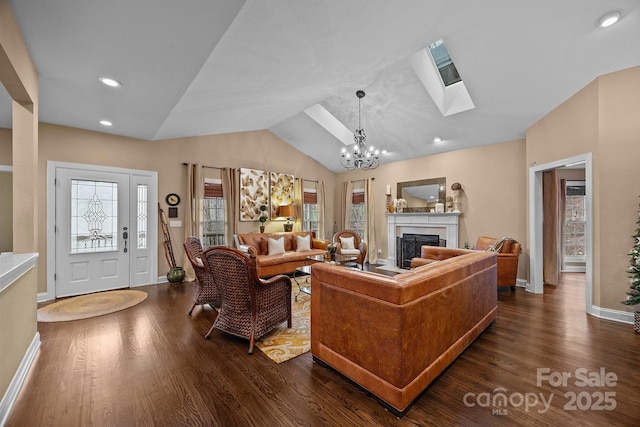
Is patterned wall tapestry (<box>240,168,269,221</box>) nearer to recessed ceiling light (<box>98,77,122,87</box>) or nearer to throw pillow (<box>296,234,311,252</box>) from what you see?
throw pillow (<box>296,234,311,252</box>)

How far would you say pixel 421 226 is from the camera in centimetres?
621

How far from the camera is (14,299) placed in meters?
2.00

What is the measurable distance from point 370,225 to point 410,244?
119 cm

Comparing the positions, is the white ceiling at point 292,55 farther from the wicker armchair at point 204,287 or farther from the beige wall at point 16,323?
the wicker armchair at point 204,287

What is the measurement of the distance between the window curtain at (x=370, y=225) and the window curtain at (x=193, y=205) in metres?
4.17

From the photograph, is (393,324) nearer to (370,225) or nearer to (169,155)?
(169,155)

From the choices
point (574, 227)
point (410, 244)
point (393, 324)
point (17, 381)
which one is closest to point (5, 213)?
point (17, 381)

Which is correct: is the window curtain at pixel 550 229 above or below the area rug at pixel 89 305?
above

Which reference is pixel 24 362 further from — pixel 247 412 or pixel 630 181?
pixel 630 181

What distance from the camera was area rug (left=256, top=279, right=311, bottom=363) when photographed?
246 centimetres

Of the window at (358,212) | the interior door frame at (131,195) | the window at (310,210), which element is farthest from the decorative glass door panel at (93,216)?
the window at (358,212)

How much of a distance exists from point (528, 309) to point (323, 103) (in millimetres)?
5001

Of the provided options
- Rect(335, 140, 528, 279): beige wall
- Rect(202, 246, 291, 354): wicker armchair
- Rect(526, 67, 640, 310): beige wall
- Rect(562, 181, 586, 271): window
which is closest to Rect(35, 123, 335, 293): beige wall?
Rect(202, 246, 291, 354): wicker armchair

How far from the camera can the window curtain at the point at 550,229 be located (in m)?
5.00
